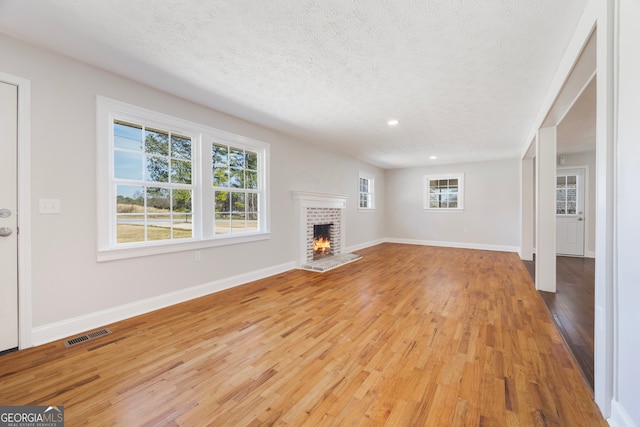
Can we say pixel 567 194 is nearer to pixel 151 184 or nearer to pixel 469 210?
pixel 469 210

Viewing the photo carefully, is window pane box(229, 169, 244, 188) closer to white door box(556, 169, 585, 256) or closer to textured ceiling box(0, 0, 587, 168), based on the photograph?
textured ceiling box(0, 0, 587, 168)

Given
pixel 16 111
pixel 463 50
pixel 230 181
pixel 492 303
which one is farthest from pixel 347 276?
pixel 16 111

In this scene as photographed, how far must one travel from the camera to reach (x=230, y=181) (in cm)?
394

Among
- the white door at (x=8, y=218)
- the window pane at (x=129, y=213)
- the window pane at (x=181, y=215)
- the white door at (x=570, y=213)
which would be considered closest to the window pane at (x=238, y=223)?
the window pane at (x=181, y=215)

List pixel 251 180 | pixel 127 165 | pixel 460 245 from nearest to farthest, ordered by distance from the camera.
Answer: pixel 127 165, pixel 251 180, pixel 460 245

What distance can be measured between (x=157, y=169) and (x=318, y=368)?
2735 millimetres

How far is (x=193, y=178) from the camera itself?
136 inches

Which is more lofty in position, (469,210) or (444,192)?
(444,192)

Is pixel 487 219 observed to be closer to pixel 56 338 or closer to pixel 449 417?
pixel 449 417

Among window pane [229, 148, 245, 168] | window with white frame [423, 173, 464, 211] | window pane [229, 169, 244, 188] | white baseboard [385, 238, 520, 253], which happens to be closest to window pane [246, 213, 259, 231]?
window pane [229, 169, 244, 188]

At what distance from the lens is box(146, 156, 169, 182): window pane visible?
304 cm

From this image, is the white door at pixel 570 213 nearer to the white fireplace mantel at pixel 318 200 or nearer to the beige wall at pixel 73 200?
the white fireplace mantel at pixel 318 200

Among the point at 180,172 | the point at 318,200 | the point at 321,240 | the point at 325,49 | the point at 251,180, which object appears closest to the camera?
the point at 325,49

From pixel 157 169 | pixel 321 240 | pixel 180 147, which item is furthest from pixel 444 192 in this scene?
pixel 157 169
